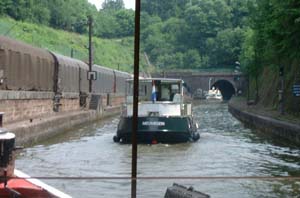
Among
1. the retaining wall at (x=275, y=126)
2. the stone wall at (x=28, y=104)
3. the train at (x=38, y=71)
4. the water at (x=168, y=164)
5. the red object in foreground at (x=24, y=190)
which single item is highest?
the train at (x=38, y=71)

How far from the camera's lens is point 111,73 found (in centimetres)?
6009

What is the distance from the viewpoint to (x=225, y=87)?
4838 inches

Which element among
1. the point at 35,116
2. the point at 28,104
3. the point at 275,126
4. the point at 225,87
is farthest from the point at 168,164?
the point at 225,87

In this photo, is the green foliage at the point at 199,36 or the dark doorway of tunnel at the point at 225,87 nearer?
the dark doorway of tunnel at the point at 225,87

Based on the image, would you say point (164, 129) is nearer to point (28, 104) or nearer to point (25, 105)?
point (25, 105)

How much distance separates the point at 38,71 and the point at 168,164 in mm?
13970

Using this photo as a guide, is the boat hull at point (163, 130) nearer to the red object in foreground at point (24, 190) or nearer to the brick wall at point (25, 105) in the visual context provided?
the brick wall at point (25, 105)

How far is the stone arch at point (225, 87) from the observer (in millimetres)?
114931

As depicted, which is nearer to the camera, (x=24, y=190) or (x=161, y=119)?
(x=24, y=190)

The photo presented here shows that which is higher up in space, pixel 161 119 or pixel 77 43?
pixel 77 43

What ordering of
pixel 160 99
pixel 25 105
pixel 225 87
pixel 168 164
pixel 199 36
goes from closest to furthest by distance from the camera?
pixel 168 164, pixel 160 99, pixel 25 105, pixel 225 87, pixel 199 36

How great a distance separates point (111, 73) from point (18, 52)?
1306 inches

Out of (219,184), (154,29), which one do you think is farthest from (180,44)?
(219,184)

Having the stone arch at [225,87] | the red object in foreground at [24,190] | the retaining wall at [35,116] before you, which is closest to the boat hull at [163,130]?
the retaining wall at [35,116]
